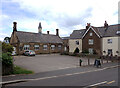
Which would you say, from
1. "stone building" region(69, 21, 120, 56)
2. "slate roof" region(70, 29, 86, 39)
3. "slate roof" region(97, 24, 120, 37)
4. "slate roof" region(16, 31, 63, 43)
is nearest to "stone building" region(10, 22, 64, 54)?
"slate roof" region(16, 31, 63, 43)

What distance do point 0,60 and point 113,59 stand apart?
23.0 meters

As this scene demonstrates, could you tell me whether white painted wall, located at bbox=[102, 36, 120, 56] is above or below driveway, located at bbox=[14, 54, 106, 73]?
above

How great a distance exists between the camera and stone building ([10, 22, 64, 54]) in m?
34.8

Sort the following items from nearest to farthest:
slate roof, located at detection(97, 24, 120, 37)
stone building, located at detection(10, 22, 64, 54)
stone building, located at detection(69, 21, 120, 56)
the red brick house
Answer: stone building, located at detection(69, 21, 120, 56) → slate roof, located at detection(97, 24, 120, 37) → stone building, located at detection(10, 22, 64, 54) → the red brick house

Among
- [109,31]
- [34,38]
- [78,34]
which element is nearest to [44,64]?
[34,38]

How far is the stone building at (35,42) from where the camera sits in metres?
34.8

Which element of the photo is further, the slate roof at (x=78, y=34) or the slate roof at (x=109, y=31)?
the slate roof at (x=78, y=34)

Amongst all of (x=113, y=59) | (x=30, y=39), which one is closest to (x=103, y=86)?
(x=113, y=59)

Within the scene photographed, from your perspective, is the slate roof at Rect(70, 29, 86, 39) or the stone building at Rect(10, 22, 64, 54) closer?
the stone building at Rect(10, 22, 64, 54)

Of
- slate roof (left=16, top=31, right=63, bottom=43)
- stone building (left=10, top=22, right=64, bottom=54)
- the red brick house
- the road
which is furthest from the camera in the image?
slate roof (left=16, top=31, right=63, bottom=43)

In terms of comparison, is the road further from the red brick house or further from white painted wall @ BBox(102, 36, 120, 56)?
the red brick house

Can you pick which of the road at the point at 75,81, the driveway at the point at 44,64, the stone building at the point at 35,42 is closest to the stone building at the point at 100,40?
the stone building at the point at 35,42

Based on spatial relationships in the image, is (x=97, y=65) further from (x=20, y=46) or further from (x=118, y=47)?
(x=20, y=46)

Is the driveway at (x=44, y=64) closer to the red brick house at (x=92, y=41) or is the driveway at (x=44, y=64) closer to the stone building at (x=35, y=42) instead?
the stone building at (x=35, y=42)
